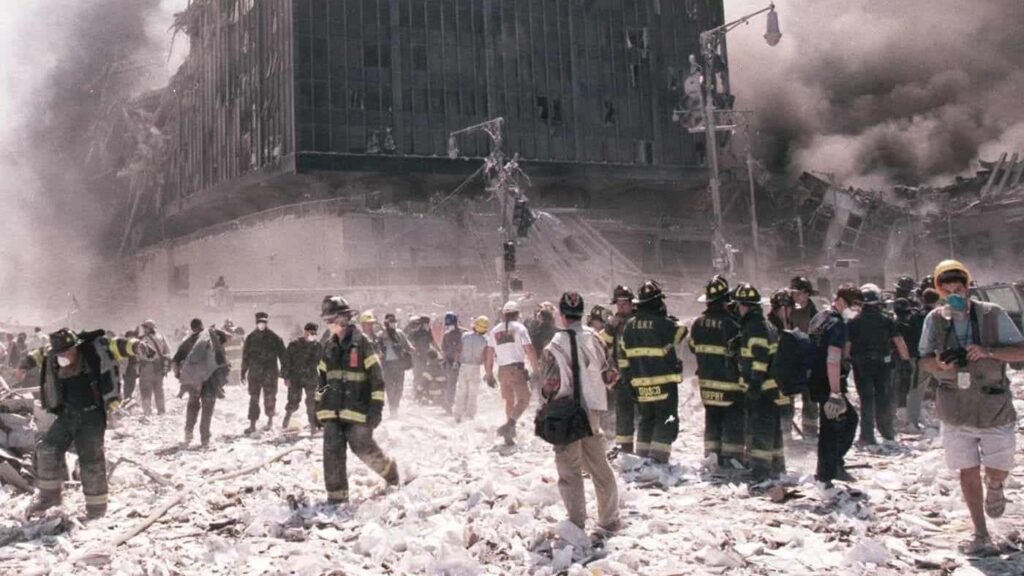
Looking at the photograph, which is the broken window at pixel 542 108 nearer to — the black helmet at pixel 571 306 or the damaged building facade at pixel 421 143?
the damaged building facade at pixel 421 143

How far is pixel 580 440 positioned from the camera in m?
5.57

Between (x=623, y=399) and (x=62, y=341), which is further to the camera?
(x=623, y=399)

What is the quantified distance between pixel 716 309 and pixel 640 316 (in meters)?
0.73

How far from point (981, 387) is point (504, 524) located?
330cm

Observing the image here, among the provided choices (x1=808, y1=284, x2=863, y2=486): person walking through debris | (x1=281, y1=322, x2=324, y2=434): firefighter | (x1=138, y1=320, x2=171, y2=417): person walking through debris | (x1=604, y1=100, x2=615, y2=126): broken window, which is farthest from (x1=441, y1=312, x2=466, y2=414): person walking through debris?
(x1=604, y1=100, x2=615, y2=126): broken window

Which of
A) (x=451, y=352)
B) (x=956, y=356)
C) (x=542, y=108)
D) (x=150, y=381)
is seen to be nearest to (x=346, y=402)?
(x=956, y=356)

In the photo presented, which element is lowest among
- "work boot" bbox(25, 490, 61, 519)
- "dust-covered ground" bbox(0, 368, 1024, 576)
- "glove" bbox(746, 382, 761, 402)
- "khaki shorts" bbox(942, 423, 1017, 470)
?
"dust-covered ground" bbox(0, 368, 1024, 576)

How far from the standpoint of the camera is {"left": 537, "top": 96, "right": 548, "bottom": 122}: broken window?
1967 inches

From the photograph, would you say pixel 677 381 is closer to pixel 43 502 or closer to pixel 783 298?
pixel 783 298

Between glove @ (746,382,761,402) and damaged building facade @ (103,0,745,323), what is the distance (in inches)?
1178

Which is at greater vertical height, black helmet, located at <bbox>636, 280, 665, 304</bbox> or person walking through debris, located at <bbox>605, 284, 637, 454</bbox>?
black helmet, located at <bbox>636, 280, 665, 304</bbox>

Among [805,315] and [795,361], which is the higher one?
[805,315]

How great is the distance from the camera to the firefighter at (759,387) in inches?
271

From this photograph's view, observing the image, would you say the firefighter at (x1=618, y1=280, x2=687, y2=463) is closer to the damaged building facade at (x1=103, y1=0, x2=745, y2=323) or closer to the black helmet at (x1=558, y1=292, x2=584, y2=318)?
the black helmet at (x1=558, y1=292, x2=584, y2=318)
